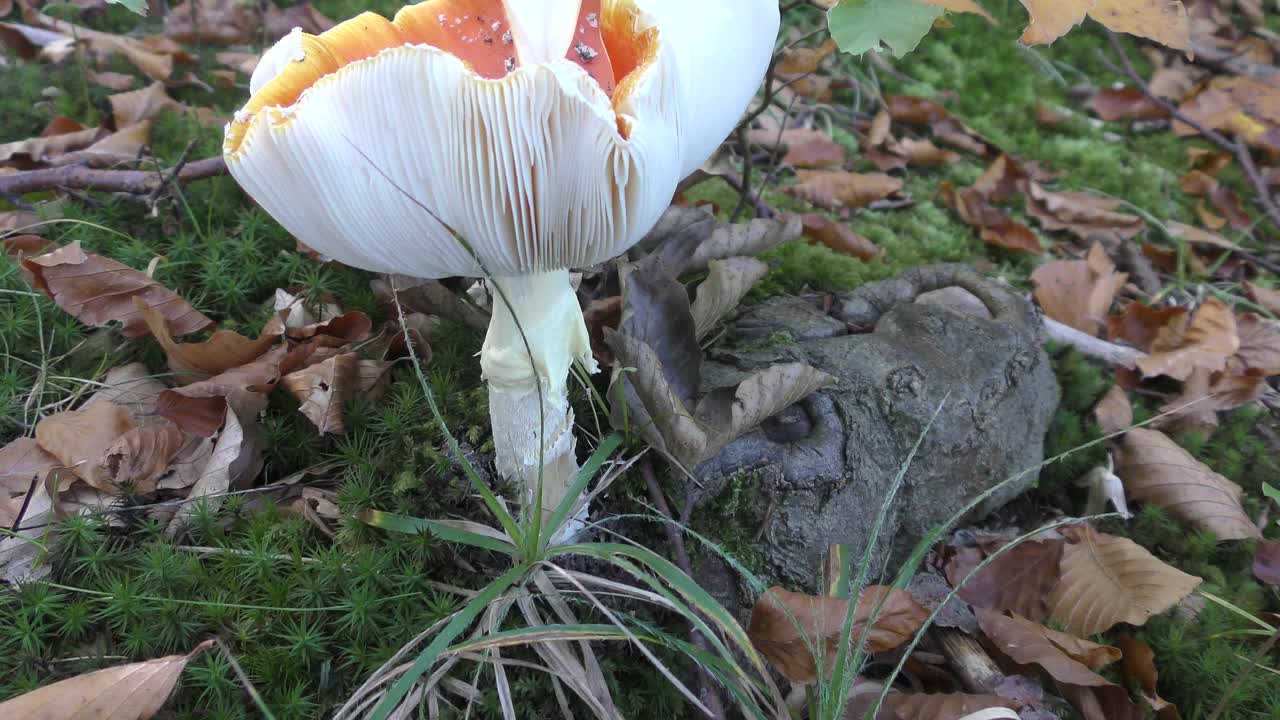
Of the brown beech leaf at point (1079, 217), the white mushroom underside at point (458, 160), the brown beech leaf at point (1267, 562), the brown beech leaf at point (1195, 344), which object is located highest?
the white mushroom underside at point (458, 160)

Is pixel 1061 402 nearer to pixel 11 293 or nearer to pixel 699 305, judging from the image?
pixel 699 305

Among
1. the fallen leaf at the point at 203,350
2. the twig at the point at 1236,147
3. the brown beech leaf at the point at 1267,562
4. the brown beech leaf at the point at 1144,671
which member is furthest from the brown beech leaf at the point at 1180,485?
the fallen leaf at the point at 203,350

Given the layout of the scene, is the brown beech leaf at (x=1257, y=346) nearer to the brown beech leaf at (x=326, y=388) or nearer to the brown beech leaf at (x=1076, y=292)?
the brown beech leaf at (x=1076, y=292)

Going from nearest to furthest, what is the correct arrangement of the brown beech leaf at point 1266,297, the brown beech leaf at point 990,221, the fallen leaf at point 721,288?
the fallen leaf at point 721,288, the brown beech leaf at point 1266,297, the brown beech leaf at point 990,221

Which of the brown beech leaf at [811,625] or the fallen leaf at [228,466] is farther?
the fallen leaf at [228,466]

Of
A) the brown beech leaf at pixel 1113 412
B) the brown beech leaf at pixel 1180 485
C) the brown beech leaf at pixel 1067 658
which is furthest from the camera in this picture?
the brown beech leaf at pixel 1113 412

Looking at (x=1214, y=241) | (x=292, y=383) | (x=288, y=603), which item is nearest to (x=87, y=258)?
(x=292, y=383)

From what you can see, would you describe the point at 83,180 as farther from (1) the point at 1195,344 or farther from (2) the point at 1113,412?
(1) the point at 1195,344
